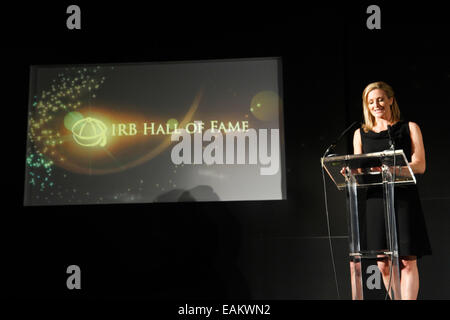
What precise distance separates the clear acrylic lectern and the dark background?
4.59 ft

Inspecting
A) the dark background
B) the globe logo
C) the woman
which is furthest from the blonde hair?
the globe logo

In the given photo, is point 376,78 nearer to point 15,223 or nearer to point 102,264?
point 102,264

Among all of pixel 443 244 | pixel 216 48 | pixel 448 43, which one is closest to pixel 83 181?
pixel 216 48

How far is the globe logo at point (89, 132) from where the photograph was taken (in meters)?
4.33

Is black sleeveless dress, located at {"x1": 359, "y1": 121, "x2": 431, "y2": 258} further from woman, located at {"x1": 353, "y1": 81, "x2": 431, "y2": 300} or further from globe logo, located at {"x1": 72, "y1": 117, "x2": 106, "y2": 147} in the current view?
globe logo, located at {"x1": 72, "y1": 117, "x2": 106, "y2": 147}

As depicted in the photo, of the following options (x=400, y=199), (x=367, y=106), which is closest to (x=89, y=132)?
(x=367, y=106)

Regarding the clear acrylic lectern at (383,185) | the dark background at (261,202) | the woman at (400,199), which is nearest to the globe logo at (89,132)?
the dark background at (261,202)

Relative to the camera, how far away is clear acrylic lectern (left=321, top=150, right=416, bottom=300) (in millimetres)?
2590

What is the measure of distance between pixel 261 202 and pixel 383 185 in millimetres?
1544

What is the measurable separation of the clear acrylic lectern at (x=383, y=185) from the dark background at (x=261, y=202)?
140cm

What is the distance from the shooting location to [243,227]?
413 cm
